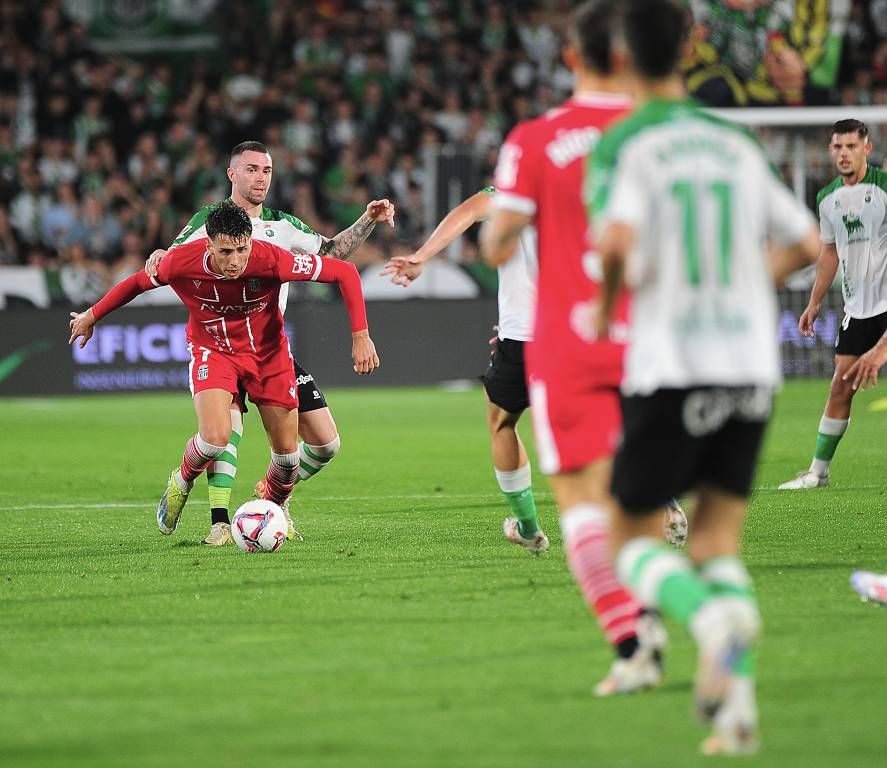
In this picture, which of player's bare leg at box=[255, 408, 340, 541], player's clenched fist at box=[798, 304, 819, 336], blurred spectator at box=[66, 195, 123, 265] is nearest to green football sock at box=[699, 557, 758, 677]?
player's bare leg at box=[255, 408, 340, 541]

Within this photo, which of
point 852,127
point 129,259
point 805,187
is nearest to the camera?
point 852,127

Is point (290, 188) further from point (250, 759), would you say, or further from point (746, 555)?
point (250, 759)

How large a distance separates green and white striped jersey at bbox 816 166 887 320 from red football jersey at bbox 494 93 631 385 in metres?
6.25

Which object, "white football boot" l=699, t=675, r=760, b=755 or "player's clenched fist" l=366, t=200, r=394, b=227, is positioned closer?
"white football boot" l=699, t=675, r=760, b=755

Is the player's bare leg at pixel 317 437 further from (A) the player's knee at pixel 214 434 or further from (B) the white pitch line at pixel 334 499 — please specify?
(B) the white pitch line at pixel 334 499

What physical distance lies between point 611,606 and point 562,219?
1.17m

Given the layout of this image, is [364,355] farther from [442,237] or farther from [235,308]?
[442,237]

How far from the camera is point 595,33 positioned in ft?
15.6

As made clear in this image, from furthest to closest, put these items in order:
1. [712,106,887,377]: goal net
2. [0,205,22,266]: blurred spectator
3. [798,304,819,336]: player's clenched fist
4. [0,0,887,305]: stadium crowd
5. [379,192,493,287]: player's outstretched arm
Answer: [0,0,887,305]: stadium crowd
[0,205,22,266]: blurred spectator
[712,106,887,377]: goal net
[798,304,819,336]: player's clenched fist
[379,192,493,287]: player's outstretched arm

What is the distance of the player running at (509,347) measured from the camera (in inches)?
294

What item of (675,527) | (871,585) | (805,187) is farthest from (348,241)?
(805,187)

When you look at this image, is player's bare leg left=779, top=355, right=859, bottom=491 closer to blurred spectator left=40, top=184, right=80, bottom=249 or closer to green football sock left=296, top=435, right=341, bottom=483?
green football sock left=296, top=435, right=341, bottom=483

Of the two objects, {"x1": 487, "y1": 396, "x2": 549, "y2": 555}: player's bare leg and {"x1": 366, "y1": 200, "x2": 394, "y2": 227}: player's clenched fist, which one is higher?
{"x1": 366, "y1": 200, "x2": 394, "y2": 227}: player's clenched fist

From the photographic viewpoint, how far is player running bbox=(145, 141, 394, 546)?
908 centimetres
